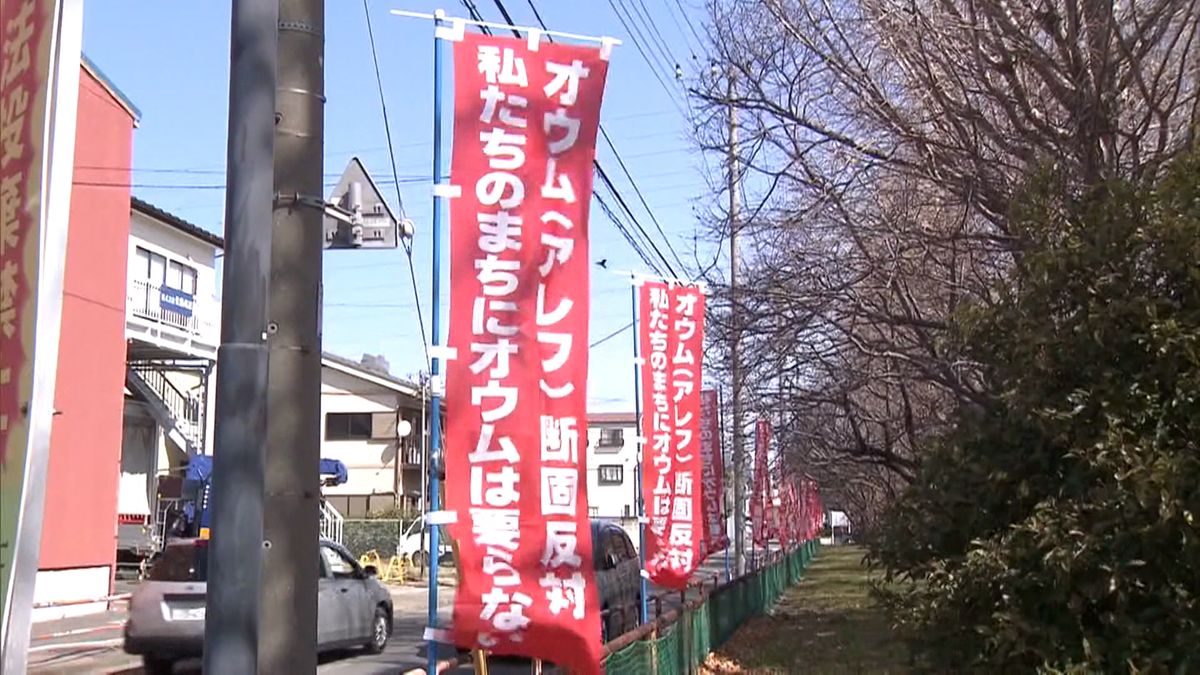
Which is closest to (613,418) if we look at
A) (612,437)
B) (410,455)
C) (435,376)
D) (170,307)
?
(612,437)

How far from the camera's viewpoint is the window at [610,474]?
275 feet

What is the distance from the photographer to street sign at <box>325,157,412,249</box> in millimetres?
4762

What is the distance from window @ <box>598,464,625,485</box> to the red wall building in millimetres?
57858

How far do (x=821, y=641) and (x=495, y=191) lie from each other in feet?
51.1

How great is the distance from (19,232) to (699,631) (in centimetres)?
1376

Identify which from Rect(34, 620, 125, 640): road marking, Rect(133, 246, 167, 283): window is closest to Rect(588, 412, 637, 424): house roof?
Rect(133, 246, 167, 283): window

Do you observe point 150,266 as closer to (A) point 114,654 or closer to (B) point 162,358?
(B) point 162,358

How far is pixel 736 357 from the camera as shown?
17.2 meters

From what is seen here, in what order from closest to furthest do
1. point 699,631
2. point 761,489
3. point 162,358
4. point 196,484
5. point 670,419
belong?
point 699,631, point 670,419, point 761,489, point 196,484, point 162,358

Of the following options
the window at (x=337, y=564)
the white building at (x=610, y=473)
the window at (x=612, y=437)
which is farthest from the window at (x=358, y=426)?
the window at (x=337, y=564)

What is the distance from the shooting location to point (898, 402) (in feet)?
84.8

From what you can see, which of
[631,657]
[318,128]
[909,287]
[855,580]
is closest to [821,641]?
[909,287]

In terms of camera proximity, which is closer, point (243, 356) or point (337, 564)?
point (243, 356)

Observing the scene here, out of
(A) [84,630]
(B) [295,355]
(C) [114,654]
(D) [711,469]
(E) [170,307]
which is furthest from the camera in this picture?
(E) [170,307]
